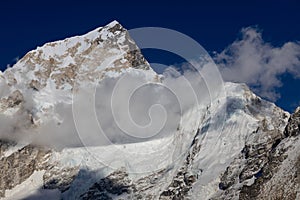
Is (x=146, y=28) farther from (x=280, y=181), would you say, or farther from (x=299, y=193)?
(x=280, y=181)

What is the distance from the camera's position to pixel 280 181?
200 m

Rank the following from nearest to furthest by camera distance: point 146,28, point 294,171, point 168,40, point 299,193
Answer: point 146,28 → point 168,40 → point 299,193 → point 294,171

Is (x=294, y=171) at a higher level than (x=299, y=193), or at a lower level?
higher

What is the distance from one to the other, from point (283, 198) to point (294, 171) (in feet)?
40.6

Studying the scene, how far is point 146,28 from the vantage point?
5172 inches

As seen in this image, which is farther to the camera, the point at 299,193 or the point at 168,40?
the point at 299,193

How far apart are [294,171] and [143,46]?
76.3 metres

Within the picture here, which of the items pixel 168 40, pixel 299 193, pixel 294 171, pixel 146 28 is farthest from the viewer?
pixel 294 171

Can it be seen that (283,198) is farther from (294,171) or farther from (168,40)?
(168,40)

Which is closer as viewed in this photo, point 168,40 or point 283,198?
point 168,40

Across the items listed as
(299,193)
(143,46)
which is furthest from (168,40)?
(299,193)

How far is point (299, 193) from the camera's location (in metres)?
181

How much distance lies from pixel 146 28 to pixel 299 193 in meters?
75.2

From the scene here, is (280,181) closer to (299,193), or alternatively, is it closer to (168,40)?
(299,193)
